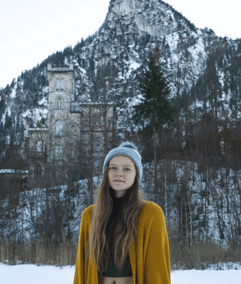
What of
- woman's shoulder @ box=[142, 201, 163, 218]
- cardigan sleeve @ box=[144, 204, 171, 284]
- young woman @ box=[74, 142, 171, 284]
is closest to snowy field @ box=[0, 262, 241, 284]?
young woman @ box=[74, 142, 171, 284]

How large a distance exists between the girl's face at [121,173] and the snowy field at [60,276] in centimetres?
489

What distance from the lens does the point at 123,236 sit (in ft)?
6.88

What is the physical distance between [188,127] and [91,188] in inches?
548

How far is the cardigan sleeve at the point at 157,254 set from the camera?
6.64ft

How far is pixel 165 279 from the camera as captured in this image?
202 centimetres

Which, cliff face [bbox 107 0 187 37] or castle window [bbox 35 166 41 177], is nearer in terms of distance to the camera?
castle window [bbox 35 166 41 177]

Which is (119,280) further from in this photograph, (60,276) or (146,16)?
(146,16)

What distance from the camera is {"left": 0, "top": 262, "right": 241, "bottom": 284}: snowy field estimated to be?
19.6 feet

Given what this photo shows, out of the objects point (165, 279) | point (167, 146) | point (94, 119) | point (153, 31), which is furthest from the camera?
point (153, 31)

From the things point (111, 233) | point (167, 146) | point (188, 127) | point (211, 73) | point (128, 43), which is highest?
point (128, 43)

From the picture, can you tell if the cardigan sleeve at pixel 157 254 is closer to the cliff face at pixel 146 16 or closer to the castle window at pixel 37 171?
the castle window at pixel 37 171

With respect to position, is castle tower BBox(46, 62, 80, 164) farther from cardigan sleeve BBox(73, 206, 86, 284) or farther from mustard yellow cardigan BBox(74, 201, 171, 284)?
mustard yellow cardigan BBox(74, 201, 171, 284)

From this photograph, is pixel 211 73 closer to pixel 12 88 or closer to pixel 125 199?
pixel 125 199

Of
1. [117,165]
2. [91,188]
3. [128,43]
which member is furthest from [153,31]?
[117,165]
